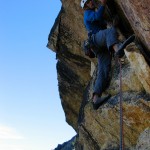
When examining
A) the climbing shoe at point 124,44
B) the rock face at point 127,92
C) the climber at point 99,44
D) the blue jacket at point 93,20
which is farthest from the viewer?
the blue jacket at point 93,20

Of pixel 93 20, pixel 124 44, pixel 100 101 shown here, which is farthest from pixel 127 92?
pixel 93 20

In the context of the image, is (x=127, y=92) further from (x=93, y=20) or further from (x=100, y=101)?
(x=93, y=20)

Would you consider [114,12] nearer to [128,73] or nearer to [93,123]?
[128,73]

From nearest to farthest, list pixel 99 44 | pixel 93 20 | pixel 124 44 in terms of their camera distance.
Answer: pixel 124 44, pixel 99 44, pixel 93 20

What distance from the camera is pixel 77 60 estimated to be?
15.4 m

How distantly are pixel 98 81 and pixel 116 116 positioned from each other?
3.92 ft

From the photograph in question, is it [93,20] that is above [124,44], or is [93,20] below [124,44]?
above

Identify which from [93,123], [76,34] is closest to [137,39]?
[93,123]

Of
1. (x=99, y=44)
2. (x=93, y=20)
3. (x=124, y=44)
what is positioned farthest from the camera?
(x=93, y=20)

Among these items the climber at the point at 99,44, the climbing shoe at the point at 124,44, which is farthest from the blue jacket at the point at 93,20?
the climbing shoe at the point at 124,44

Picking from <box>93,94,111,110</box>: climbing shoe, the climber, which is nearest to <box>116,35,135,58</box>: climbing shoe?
the climber

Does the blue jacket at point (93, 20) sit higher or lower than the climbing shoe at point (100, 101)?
higher

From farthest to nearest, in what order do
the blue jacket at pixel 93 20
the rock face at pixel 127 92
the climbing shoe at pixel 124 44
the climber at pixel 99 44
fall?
1. the blue jacket at pixel 93 20
2. the climber at pixel 99 44
3. the climbing shoe at pixel 124 44
4. the rock face at pixel 127 92

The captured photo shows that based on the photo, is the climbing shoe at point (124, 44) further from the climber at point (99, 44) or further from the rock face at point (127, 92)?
the climber at point (99, 44)
